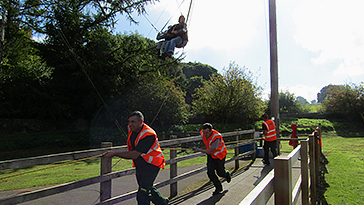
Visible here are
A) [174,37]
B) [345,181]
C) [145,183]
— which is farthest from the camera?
[174,37]

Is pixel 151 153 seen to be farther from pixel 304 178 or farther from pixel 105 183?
pixel 304 178

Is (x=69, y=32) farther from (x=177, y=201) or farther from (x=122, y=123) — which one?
(x=177, y=201)

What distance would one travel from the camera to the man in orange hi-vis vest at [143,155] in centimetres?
355

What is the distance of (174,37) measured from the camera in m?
8.77

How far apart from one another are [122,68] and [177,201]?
18904 millimetres

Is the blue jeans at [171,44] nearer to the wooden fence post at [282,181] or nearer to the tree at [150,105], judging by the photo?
the wooden fence post at [282,181]

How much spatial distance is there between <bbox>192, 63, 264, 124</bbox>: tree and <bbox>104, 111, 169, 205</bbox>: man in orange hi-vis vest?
19797mm

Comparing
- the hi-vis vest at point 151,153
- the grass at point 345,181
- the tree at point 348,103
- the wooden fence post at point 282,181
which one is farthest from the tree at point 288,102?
the wooden fence post at point 282,181

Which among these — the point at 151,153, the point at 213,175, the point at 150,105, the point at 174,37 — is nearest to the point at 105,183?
the point at 151,153

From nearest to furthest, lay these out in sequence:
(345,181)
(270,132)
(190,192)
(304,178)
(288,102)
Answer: (304,178) < (190,192) < (345,181) < (270,132) < (288,102)

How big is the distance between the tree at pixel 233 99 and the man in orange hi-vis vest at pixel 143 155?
779 inches

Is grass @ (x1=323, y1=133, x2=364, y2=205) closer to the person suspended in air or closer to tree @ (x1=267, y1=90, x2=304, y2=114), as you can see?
the person suspended in air

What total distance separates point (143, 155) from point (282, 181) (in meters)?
2.33

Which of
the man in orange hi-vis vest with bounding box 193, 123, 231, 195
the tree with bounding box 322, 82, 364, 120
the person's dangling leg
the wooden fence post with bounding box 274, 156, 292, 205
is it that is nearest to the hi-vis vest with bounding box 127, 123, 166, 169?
the man in orange hi-vis vest with bounding box 193, 123, 231, 195
